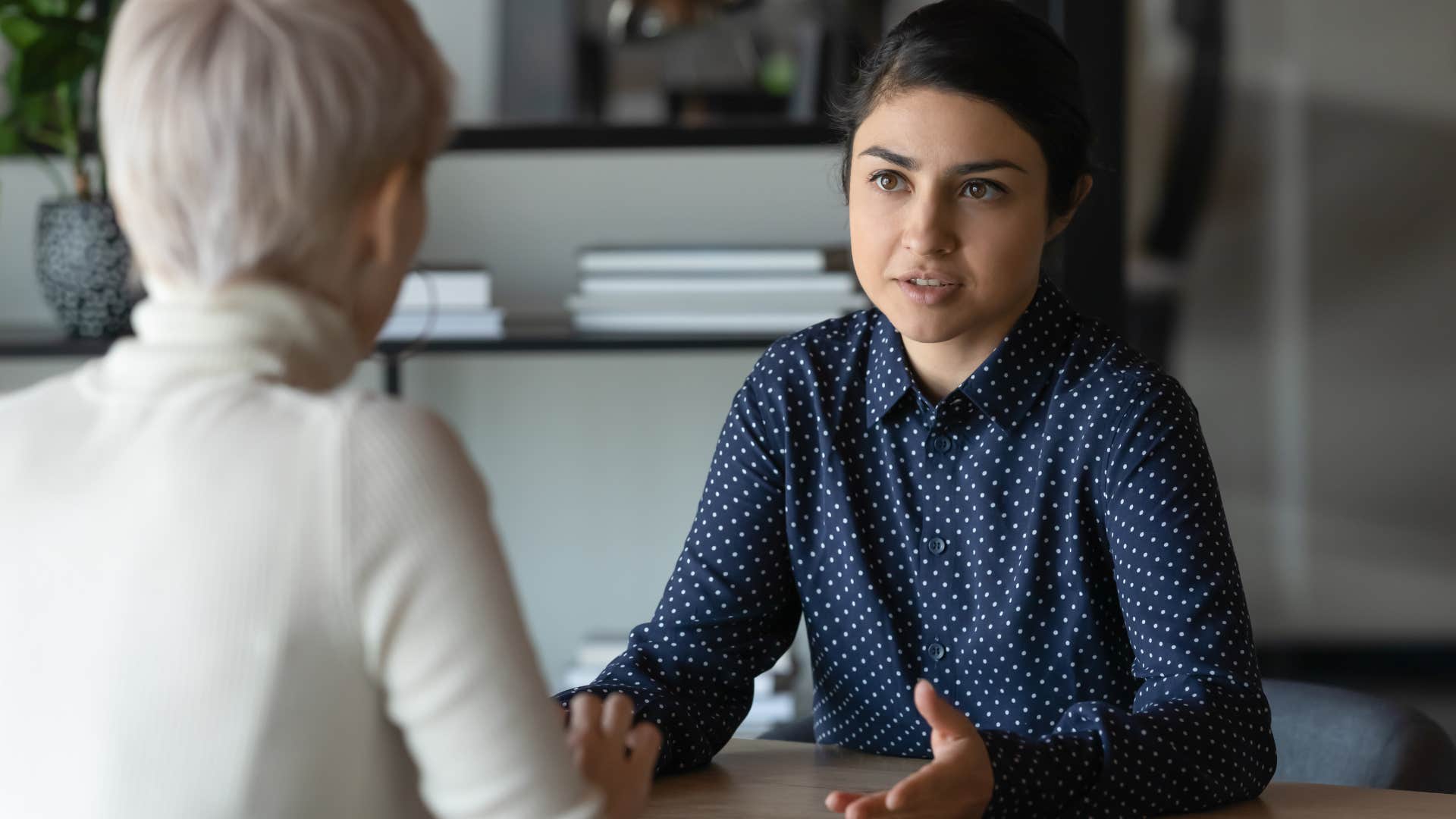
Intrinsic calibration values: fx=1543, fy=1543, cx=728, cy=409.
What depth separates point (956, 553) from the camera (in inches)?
56.6

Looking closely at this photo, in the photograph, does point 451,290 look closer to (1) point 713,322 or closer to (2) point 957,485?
(1) point 713,322

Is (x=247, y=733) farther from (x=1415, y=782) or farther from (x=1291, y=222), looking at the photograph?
(x=1291, y=222)

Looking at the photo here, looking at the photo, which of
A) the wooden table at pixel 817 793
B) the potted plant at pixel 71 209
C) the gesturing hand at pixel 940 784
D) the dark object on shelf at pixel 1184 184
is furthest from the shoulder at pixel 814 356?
the dark object on shelf at pixel 1184 184

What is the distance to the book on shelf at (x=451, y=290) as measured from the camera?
231 centimetres

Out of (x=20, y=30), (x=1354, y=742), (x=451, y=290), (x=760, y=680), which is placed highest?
(x=20, y=30)

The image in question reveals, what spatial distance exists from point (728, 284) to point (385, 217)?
1.61 m

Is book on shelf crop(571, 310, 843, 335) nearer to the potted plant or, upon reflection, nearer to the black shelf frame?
the black shelf frame

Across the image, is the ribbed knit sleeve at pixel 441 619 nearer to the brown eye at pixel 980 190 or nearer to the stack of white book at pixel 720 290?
the brown eye at pixel 980 190

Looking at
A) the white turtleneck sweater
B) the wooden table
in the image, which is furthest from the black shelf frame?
the white turtleneck sweater

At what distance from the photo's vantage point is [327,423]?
683mm

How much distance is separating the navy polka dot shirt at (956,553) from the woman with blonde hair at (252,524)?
1.88ft

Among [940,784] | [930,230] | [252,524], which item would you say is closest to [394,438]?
[252,524]

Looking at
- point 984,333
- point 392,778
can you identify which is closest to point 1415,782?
point 984,333

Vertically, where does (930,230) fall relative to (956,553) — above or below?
above
